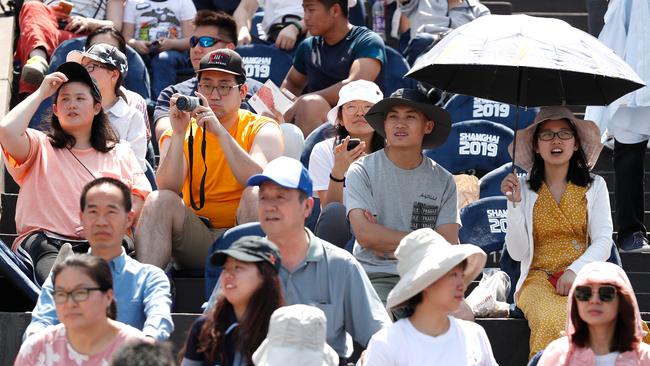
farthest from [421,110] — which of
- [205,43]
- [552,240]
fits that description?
[205,43]

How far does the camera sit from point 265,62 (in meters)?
11.5

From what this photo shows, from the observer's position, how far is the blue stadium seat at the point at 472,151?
32.0ft

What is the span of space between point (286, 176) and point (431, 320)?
38.4 inches

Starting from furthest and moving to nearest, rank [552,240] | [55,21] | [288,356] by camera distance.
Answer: [55,21], [552,240], [288,356]

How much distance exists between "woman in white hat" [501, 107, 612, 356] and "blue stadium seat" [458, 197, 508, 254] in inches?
24.5

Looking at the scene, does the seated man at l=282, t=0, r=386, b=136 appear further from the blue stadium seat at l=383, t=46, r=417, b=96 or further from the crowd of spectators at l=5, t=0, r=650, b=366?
the blue stadium seat at l=383, t=46, r=417, b=96

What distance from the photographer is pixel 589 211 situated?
7.75 m

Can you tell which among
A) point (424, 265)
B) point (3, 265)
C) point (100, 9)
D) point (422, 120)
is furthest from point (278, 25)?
point (424, 265)

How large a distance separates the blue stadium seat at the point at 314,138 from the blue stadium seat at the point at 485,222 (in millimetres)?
1121

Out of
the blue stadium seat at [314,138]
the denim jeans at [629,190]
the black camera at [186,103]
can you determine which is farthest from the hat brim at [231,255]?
the denim jeans at [629,190]

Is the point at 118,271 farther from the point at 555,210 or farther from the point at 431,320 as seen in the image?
the point at 555,210

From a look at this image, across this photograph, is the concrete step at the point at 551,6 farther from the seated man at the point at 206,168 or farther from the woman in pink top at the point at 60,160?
the woman in pink top at the point at 60,160

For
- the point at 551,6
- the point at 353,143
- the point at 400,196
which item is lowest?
the point at 400,196

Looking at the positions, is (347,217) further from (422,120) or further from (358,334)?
(358,334)
